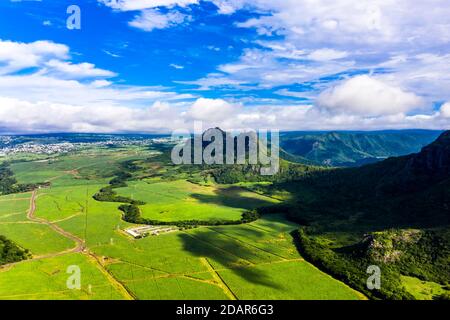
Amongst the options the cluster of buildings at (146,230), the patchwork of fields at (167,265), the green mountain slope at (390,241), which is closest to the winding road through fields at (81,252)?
the patchwork of fields at (167,265)

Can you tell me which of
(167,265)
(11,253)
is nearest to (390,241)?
(167,265)

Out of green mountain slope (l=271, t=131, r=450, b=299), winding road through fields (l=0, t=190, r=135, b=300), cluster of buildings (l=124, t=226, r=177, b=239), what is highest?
green mountain slope (l=271, t=131, r=450, b=299)

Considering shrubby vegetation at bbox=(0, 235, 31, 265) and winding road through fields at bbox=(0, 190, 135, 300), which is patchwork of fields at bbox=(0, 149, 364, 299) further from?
shrubby vegetation at bbox=(0, 235, 31, 265)

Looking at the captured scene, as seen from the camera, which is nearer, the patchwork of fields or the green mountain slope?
the patchwork of fields

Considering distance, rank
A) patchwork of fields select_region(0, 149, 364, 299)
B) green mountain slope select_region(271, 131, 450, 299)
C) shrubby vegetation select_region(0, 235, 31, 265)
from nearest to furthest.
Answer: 1. patchwork of fields select_region(0, 149, 364, 299)
2. green mountain slope select_region(271, 131, 450, 299)
3. shrubby vegetation select_region(0, 235, 31, 265)

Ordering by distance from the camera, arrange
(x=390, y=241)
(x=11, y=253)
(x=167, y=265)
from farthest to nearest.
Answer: (x=11, y=253) → (x=390, y=241) → (x=167, y=265)

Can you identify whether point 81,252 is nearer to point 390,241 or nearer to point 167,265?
point 167,265

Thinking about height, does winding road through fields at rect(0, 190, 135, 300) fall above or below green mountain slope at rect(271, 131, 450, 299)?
below

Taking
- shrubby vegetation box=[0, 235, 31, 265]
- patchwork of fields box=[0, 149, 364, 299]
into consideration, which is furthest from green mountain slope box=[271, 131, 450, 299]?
shrubby vegetation box=[0, 235, 31, 265]

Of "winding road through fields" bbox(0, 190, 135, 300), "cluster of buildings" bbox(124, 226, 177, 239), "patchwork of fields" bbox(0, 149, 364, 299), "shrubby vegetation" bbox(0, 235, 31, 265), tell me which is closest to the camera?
"patchwork of fields" bbox(0, 149, 364, 299)

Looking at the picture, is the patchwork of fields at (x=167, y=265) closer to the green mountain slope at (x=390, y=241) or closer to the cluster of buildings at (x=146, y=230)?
the cluster of buildings at (x=146, y=230)
